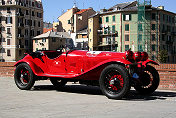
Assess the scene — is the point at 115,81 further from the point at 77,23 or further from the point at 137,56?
the point at 77,23

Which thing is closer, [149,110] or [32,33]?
[149,110]

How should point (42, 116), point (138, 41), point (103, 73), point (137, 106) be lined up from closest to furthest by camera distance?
1. point (42, 116)
2. point (137, 106)
3. point (103, 73)
4. point (138, 41)

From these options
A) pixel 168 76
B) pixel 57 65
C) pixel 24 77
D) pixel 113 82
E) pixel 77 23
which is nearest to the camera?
pixel 113 82

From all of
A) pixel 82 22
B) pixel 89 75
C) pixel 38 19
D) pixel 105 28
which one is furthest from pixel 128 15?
pixel 89 75

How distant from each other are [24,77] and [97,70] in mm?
3081

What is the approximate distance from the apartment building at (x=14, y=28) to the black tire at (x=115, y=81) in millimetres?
72128

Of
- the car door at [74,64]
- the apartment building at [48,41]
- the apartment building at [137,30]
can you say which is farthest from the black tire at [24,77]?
the apartment building at [48,41]

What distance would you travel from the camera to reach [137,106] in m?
6.35

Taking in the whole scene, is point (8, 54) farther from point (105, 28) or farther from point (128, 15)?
point (128, 15)

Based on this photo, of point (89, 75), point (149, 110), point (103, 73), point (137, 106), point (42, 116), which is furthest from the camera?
point (89, 75)

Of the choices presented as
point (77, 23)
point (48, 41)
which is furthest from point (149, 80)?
point (77, 23)

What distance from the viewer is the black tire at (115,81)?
733 cm

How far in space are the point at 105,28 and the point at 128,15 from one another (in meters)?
6.49

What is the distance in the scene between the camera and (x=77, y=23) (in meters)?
83.8
